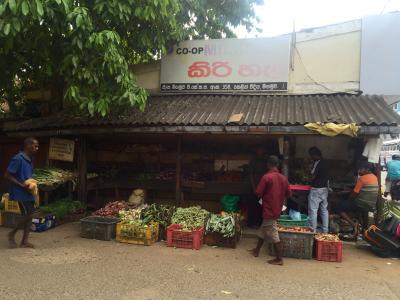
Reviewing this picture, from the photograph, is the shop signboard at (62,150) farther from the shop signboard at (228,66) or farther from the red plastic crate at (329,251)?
the red plastic crate at (329,251)

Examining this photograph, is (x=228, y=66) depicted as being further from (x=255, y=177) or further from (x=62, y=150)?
(x=62, y=150)

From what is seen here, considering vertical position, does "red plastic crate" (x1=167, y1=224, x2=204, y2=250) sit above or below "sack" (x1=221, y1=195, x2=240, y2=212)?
below

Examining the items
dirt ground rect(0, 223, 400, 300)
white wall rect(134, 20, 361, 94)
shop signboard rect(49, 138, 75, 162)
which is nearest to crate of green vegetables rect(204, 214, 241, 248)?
dirt ground rect(0, 223, 400, 300)

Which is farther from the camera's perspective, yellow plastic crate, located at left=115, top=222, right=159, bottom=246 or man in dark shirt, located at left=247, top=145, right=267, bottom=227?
man in dark shirt, located at left=247, top=145, right=267, bottom=227

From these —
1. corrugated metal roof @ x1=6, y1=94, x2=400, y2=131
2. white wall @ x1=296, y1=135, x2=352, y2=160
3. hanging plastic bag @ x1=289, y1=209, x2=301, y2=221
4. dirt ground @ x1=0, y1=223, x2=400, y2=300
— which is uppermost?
corrugated metal roof @ x1=6, y1=94, x2=400, y2=131

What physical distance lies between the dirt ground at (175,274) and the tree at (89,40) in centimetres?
268

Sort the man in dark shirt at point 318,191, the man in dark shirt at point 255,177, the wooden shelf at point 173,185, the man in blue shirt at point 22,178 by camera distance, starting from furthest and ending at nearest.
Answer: the wooden shelf at point 173,185
the man in dark shirt at point 255,177
the man in dark shirt at point 318,191
the man in blue shirt at point 22,178

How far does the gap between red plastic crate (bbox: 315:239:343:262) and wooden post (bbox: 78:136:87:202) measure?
585 cm

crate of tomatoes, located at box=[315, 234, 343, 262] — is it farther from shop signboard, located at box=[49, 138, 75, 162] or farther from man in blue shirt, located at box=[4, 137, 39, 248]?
shop signboard, located at box=[49, 138, 75, 162]

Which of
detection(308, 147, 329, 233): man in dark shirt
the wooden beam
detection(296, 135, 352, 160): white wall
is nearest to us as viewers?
the wooden beam

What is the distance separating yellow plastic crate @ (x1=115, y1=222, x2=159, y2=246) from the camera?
7.36m

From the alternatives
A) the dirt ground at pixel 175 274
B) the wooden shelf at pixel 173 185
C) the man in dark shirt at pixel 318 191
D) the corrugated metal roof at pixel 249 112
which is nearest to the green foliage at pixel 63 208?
the wooden shelf at pixel 173 185

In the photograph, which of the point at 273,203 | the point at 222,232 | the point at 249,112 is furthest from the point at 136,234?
the point at 249,112

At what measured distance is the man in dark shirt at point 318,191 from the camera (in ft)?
25.6
